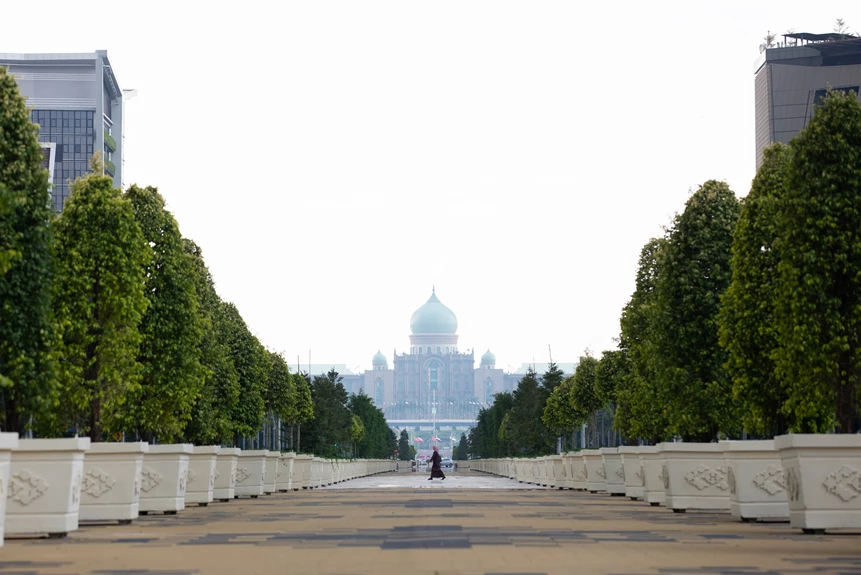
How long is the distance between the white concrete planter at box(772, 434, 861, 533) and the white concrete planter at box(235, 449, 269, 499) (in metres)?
24.2

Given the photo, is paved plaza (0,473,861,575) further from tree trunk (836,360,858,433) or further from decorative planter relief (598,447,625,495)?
decorative planter relief (598,447,625,495)

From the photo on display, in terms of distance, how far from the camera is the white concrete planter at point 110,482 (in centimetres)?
2264

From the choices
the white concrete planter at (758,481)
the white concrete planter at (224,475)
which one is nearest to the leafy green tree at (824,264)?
the white concrete planter at (758,481)

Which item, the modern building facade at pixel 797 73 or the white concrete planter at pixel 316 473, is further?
the modern building facade at pixel 797 73

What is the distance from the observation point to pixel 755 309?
2436cm

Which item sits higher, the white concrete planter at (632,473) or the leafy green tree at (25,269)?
the leafy green tree at (25,269)

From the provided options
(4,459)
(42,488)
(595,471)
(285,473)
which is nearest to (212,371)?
(595,471)

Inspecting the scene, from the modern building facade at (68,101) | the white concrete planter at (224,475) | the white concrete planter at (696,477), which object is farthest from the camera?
the modern building facade at (68,101)

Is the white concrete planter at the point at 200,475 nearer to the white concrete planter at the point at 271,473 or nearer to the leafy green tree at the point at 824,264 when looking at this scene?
the white concrete planter at the point at 271,473

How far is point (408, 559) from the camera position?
13.5 metres

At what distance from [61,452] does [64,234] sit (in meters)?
7.95

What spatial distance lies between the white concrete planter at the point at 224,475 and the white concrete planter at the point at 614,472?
35.8 feet

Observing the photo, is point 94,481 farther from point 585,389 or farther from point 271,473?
point 585,389

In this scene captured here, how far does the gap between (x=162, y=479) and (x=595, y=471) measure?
1879 centimetres
